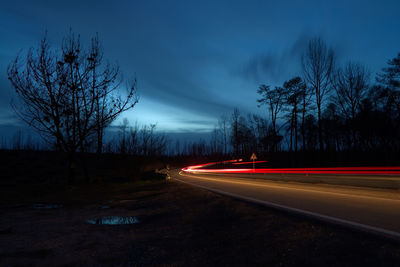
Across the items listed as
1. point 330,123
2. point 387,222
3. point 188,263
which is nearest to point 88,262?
point 188,263

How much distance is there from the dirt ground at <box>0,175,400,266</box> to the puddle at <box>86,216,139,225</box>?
1.06 ft

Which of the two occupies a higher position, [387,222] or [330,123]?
[330,123]

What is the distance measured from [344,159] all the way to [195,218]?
138 ft

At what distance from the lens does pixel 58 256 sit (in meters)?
4.91

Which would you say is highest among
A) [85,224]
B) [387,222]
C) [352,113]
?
[352,113]

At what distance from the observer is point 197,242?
17.5 ft

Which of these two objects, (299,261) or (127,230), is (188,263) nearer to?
(299,261)

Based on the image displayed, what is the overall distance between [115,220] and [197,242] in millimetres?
4067

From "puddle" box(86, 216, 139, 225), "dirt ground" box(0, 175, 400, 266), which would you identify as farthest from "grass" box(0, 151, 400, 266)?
"puddle" box(86, 216, 139, 225)

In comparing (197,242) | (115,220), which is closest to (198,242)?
(197,242)

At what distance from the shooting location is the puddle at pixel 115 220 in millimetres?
8042

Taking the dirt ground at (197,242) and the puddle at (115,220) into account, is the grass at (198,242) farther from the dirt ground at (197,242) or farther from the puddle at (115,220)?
the puddle at (115,220)

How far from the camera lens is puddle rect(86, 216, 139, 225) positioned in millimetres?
8042

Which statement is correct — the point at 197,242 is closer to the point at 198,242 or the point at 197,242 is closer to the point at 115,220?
the point at 198,242
